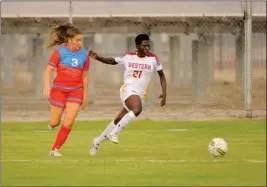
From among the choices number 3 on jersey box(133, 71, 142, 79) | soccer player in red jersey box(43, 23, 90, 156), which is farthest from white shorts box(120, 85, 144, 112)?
soccer player in red jersey box(43, 23, 90, 156)

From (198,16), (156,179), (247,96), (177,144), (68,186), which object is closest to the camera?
(68,186)

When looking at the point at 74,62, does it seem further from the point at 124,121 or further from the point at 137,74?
the point at 137,74

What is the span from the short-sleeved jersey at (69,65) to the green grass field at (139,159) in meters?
1.16

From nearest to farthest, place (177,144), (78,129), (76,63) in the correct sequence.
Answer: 1. (76,63)
2. (177,144)
3. (78,129)

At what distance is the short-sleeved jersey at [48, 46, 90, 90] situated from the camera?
15.8 meters

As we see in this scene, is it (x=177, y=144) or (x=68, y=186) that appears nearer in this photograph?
(x=68, y=186)

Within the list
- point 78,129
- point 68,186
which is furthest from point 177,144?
point 68,186

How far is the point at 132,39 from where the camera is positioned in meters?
30.1

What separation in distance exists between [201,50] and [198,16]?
14.3ft

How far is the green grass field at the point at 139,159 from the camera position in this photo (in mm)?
12867

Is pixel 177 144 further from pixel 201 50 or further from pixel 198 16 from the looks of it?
pixel 201 50

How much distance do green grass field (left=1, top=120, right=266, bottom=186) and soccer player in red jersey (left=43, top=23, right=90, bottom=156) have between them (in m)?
0.68

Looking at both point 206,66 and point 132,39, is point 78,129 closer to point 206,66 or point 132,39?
point 132,39

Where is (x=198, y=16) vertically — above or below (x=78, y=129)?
above
